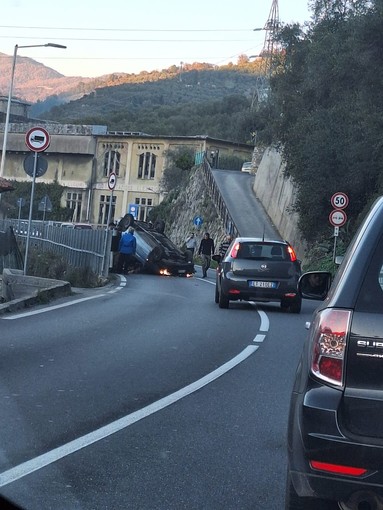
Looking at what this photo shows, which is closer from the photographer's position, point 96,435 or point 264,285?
point 96,435

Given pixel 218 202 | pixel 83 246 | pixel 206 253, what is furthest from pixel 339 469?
pixel 218 202

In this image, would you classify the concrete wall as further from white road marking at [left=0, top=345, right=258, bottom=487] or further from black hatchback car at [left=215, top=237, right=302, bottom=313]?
white road marking at [left=0, top=345, right=258, bottom=487]

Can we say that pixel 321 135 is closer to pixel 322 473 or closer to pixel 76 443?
pixel 76 443

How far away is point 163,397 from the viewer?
9.84 meters

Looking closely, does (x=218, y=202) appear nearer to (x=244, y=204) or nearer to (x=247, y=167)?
(x=244, y=204)

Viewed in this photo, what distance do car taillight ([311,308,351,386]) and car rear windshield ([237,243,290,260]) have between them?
1719 centimetres

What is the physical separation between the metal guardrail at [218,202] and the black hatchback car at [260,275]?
34129mm

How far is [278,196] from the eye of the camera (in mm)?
61438

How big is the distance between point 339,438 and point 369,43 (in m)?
31.1

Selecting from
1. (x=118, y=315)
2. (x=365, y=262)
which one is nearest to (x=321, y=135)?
(x=118, y=315)

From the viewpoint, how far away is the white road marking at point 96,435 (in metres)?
Result: 6.63

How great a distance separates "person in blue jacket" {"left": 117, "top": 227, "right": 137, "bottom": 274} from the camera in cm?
3472

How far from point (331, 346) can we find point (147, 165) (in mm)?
86246

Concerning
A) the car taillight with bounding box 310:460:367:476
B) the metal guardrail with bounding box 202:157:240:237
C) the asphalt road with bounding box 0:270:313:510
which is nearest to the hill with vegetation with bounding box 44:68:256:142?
the metal guardrail with bounding box 202:157:240:237
